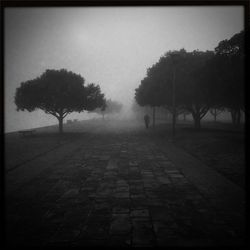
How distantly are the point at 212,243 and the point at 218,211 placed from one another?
159 cm

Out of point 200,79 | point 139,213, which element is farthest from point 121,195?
point 200,79

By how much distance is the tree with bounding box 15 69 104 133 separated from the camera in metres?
27.3

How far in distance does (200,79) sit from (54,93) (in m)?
15.6

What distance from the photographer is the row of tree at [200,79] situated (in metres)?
18.5

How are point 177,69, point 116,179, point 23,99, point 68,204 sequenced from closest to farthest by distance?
point 68,204, point 116,179, point 23,99, point 177,69

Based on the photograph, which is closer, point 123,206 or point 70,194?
point 123,206

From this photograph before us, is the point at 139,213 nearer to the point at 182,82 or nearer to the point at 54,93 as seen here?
the point at 54,93

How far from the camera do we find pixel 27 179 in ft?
30.0

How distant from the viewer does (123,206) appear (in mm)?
6406

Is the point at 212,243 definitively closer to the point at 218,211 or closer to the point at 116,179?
the point at 218,211

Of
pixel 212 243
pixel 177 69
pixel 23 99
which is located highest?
pixel 177 69

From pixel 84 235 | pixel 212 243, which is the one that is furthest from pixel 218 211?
pixel 84 235

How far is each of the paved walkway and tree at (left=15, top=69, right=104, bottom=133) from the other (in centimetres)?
1741

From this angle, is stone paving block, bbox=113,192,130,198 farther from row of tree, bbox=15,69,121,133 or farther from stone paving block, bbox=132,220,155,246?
row of tree, bbox=15,69,121,133
